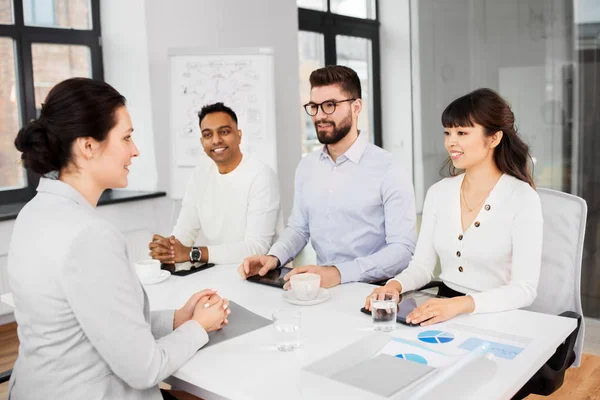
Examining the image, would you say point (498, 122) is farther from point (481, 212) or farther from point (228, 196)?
point (228, 196)

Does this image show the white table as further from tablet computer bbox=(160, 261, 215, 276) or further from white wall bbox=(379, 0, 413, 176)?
white wall bbox=(379, 0, 413, 176)

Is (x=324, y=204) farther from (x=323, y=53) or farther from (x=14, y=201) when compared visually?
(x=323, y=53)

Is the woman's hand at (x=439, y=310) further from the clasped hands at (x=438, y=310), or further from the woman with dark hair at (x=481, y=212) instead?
the woman with dark hair at (x=481, y=212)

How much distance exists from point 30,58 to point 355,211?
285 centimetres

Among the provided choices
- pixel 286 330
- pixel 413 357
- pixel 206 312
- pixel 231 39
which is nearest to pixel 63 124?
pixel 206 312

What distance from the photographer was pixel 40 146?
4.33 ft

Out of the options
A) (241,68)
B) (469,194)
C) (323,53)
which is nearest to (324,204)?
(469,194)

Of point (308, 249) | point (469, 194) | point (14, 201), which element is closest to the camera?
point (469, 194)

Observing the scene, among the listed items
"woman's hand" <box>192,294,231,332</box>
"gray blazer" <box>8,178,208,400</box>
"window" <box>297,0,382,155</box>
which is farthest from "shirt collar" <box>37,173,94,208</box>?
"window" <box>297,0,382,155</box>

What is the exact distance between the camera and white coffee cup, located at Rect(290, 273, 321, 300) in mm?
1743

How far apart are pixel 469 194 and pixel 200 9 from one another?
128 inches

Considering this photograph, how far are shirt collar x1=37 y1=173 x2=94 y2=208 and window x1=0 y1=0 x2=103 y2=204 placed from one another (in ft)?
9.88

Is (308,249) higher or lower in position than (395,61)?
lower

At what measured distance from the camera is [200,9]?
4.64m
